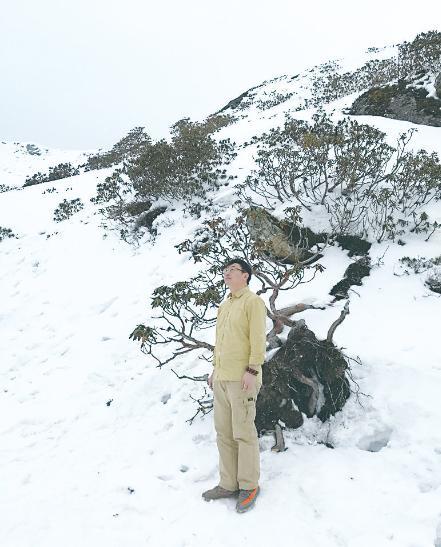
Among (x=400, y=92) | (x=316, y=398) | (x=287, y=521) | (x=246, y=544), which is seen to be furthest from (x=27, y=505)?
(x=400, y=92)

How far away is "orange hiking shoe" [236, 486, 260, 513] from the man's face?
6.88 feet

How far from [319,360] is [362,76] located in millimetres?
30497

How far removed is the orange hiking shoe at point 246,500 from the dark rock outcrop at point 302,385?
3.23 ft

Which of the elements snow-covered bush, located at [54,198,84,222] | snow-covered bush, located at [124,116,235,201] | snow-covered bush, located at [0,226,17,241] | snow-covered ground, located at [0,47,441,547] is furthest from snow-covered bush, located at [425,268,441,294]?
snow-covered bush, located at [0,226,17,241]

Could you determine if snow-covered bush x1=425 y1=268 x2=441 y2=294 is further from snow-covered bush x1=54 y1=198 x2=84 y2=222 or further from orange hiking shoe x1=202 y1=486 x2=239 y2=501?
snow-covered bush x1=54 y1=198 x2=84 y2=222

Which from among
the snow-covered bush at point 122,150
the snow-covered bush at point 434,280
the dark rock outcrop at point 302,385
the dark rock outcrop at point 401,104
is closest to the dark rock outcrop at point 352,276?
the snow-covered bush at point 434,280

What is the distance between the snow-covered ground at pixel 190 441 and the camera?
372cm

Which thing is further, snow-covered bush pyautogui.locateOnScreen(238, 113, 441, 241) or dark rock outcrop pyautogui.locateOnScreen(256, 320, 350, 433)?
snow-covered bush pyautogui.locateOnScreen(238, 113, 441, 241)

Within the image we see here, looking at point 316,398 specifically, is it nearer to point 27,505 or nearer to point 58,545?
point 58,545

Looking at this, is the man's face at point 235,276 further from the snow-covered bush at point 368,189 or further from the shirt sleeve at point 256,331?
the snow-covered bush at point 368,189

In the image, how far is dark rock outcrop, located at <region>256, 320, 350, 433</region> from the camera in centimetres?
488

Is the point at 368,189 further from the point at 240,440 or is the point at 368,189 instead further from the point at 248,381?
the point at 240,440

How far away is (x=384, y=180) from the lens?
10.0 metres

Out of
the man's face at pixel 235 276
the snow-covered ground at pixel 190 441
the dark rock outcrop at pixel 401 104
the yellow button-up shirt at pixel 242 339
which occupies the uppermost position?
the dark rock outcrop at pixel 401 104
